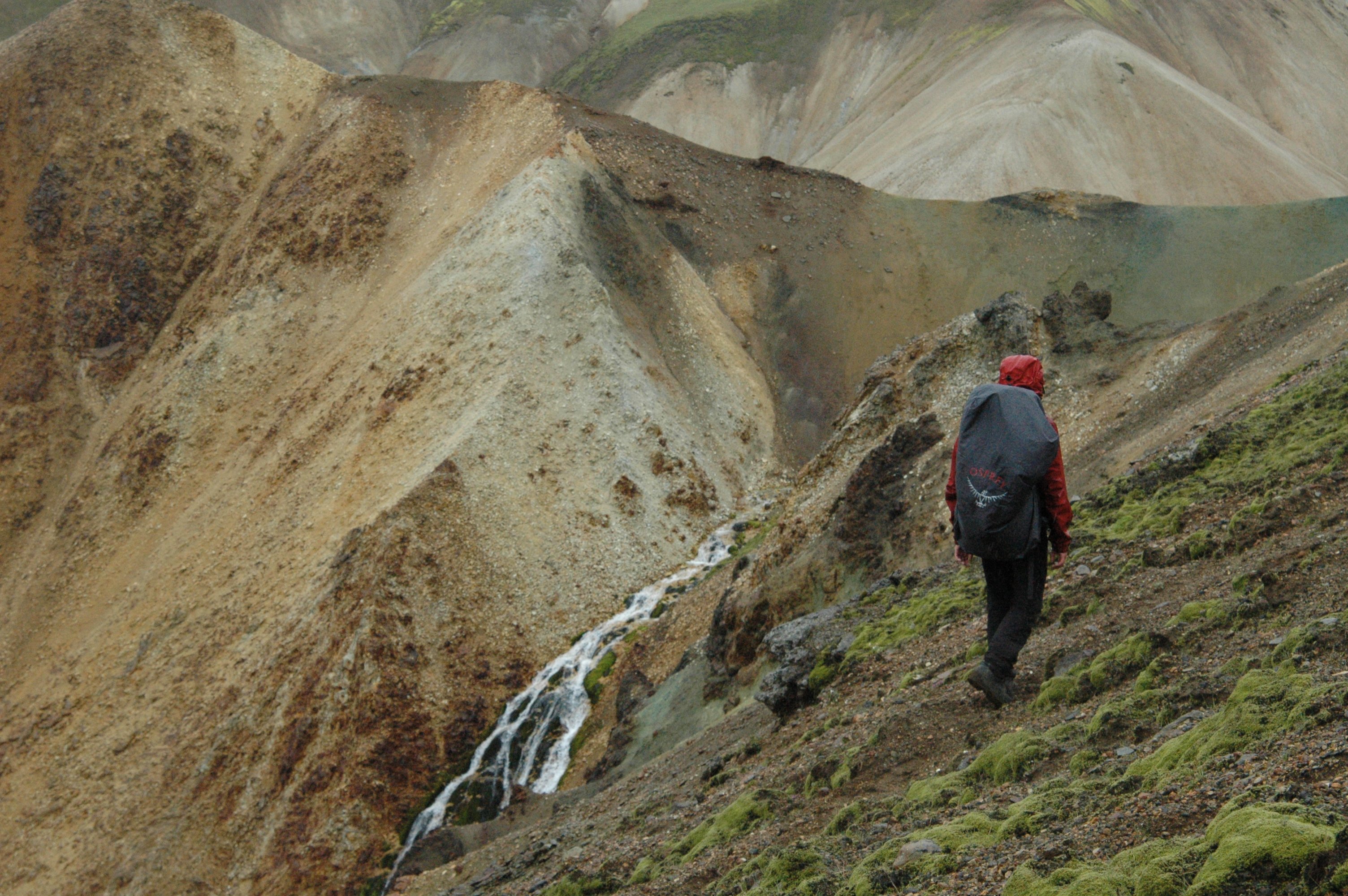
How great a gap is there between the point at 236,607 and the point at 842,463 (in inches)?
704

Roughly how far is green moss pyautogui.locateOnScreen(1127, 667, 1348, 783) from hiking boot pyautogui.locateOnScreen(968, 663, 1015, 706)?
7.79ft

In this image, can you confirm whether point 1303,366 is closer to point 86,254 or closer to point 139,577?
point 139,577

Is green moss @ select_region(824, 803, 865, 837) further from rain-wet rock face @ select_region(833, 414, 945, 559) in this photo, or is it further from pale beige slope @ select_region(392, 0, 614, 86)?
pale beige slope @ select_region(392, 0, 614, 86)

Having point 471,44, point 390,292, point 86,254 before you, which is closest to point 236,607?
point 390,292

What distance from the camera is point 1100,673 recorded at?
8.88m

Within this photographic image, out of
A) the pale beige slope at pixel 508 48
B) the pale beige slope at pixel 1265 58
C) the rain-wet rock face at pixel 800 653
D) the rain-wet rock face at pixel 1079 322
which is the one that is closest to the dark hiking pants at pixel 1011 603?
the rain-wet rock face at pixel 800 653

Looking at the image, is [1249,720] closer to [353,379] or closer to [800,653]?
[800,653]

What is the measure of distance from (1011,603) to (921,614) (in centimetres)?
477

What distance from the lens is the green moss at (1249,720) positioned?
6.24 meters

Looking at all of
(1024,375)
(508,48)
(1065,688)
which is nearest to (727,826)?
(1065,688)

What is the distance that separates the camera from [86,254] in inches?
1816

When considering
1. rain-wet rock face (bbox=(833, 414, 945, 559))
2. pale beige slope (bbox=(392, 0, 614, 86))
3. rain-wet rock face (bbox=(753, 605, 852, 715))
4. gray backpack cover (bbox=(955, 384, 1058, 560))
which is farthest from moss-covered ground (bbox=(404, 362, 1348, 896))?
pale beige slope (bbox=(392, 0, 614, 86))

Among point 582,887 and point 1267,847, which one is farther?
point 582,887

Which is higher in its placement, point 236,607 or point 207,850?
point 236,607
